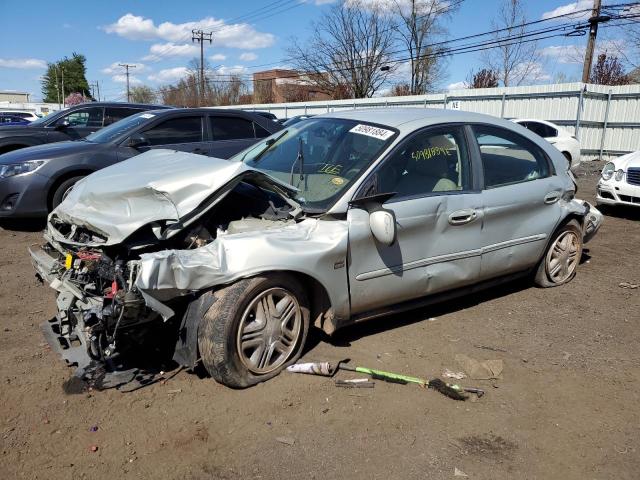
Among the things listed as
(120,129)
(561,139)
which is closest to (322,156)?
(120,129)

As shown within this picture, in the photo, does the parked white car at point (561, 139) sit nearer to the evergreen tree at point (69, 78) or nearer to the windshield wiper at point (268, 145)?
the windshield wiper at point (268, 145)

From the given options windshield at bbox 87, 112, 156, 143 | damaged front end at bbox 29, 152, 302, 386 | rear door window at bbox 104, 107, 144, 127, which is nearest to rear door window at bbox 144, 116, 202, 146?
windshield at bbox 87, 112, 156, 143

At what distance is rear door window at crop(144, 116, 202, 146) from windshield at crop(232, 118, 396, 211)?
3425mm

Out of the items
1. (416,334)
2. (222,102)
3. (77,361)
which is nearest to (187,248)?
(77,361)

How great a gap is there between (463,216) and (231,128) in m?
5.12

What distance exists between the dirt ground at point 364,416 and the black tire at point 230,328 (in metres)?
0.15

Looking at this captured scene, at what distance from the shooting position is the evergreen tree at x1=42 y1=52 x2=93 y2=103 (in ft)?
308

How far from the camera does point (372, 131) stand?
159 inches

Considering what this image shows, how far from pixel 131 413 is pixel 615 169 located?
28.6 feet

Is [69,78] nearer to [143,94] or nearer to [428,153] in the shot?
[143,94]

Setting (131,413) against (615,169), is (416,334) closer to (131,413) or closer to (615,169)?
(131,413)

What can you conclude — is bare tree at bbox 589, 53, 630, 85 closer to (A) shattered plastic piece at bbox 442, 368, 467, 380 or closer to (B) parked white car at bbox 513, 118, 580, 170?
(B) parked white car at bbox 513, 118, 580, 170

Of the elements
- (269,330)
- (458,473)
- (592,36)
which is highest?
(592,36)

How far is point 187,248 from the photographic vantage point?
11.0 feet
